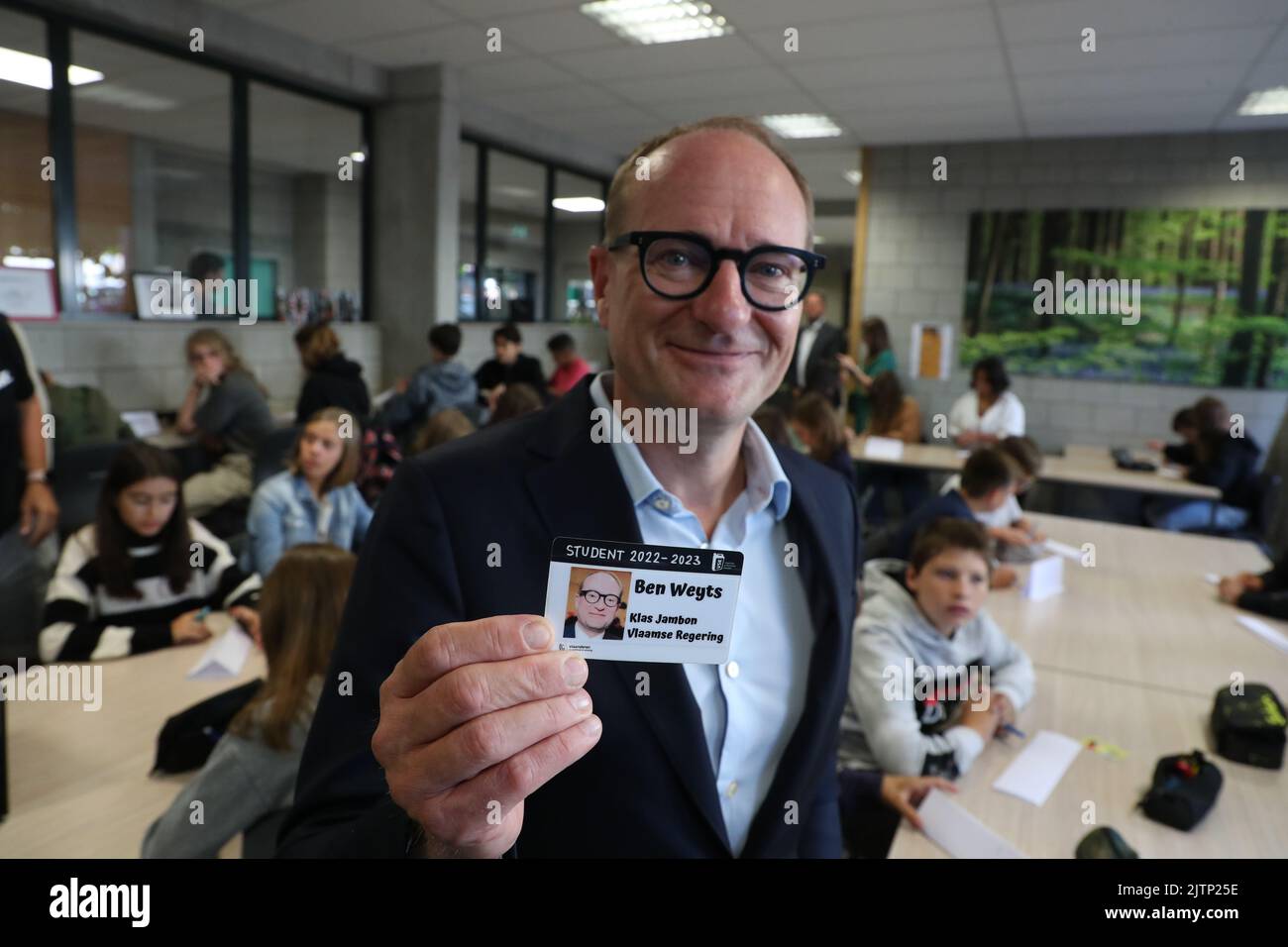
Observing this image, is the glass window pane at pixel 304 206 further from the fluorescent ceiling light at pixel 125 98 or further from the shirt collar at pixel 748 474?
the shirt collar at pixel 748 474

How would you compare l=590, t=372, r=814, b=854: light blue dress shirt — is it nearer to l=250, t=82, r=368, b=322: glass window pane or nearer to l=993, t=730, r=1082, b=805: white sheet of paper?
l=993, t=730, r=1082, b=805: white sheet of paper

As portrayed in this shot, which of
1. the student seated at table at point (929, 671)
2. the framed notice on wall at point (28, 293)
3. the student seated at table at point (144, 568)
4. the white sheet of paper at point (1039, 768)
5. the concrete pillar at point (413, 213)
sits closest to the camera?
the white sheet of paper at point (1039, 768)

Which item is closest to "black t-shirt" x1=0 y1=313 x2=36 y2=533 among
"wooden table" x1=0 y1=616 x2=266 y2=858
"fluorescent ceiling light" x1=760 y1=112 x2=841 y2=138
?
"wooden table" x1=0 y1=616 x2=266 y2=858

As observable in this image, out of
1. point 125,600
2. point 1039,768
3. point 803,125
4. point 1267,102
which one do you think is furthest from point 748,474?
point 1267,102

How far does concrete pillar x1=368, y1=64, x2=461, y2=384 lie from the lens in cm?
624

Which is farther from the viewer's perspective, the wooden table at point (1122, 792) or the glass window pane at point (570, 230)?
the glass window pane at point (570, 230)

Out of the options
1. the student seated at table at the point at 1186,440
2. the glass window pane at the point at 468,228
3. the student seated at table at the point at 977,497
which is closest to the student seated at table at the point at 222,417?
the glass window pane at the point at 468,228

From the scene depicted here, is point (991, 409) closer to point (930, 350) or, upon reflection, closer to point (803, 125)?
point (930, 350)

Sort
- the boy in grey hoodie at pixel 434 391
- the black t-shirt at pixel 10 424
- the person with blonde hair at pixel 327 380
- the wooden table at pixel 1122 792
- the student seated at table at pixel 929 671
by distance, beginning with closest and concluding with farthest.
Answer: the wooden table at pixel 1122 792 < the student seated at table at pixel 929 671 < the black t-shirt at pixel 10 424 < the person with blonde hair at pixel 327 380 < the boy in grey hoodie at pixel 434 391

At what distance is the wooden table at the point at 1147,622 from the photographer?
7.87ft

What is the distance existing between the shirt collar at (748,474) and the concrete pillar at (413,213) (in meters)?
5.87

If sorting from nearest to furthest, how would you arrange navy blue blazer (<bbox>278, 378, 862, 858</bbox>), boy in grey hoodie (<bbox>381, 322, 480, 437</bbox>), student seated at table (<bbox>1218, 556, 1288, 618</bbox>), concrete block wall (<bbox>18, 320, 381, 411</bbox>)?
1. navy blue blazer (<bbox>278, 378, 862, 858</bbox>)
2. student seated at table (<bbox>1218, 556, 1288, 618</bbox>)
3. concrete block wall (<bbox>18, 320, 381, 411</bbox>)
4. boy in grey hoodie (<bbox>381, 322, 480, 437</bbox>)

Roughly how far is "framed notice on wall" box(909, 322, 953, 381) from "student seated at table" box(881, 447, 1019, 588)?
496 centimetres
